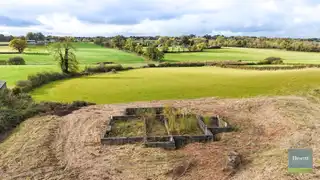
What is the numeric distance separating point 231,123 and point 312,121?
4.03 m

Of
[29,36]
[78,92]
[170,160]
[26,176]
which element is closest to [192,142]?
[170,160]

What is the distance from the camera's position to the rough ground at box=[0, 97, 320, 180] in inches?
443

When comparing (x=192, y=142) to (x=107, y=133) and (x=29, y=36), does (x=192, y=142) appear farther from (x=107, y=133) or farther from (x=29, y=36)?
(x=29, y=36)

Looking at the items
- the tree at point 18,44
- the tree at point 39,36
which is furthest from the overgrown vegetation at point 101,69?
the tree at point 39,36

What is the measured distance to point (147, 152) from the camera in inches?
513

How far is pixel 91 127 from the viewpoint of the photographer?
17.0 m

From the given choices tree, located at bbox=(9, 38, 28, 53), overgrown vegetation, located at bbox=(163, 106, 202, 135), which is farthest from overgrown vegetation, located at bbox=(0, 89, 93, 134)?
tree, located at bbox=(9, 38, 28, 53)

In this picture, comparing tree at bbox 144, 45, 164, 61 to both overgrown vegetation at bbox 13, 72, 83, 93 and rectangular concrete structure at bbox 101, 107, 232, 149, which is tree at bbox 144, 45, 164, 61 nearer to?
overgrown vegetation at bbox 13, 72, 83, 93

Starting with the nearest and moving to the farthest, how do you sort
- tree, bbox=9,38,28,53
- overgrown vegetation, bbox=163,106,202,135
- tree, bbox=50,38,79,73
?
overgrown vegetation, bbox=163,106,202,135 → tree, bbox=50,38,79,73 → tree, bbox=9,38,28,53

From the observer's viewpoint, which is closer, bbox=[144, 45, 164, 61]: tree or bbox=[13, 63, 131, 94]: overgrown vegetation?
bbox=[13, 63, 131, 94]: overgrown vegetation

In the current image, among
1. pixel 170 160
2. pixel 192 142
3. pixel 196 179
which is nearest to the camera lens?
pixel 196 179

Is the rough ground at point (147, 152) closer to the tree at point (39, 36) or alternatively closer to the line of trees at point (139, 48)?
the line of trees at point (139, 48)

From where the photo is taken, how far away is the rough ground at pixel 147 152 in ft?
36.9

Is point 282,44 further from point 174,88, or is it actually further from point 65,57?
point 174,88
